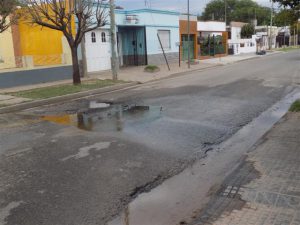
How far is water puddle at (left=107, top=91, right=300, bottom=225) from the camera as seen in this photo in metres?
4.71

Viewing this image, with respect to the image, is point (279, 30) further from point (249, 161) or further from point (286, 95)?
point (249, 161)

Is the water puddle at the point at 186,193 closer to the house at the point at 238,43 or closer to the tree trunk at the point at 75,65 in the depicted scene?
the tree trunk at the point at 75,65

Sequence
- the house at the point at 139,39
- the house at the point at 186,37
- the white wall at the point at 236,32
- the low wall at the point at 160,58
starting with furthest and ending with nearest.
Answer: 1. the white wall at the point at 236,32
2. the house at the point at 186,37
3. the low wall at the point at 160,58
4. the house at the point at 139,39

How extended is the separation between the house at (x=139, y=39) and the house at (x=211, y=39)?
20.8ft

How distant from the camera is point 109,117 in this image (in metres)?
10.6

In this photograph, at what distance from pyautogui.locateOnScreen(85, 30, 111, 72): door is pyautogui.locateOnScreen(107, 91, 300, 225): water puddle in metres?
16.3

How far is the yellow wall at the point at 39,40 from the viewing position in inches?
838

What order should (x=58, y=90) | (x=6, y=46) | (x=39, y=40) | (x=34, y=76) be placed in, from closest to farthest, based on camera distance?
(x=58, y=90) → (x=34, y=76) → (x=6, y=46) → (x=39, y=40)

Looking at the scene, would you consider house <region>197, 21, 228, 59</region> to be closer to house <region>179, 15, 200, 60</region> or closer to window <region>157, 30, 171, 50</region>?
house <region>179, 15, 200, 60</region>

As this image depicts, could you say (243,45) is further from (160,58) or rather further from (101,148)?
(101,148)

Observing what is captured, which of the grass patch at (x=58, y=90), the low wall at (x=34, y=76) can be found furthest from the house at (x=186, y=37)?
the grass patch at (x=58, y=90)

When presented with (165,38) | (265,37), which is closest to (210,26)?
(165,38)

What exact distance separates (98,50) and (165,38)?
8.66 meters

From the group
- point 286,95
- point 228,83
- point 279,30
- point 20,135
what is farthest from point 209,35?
point 279,30
